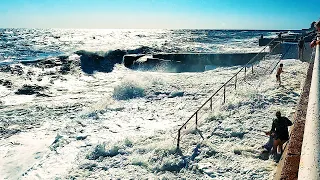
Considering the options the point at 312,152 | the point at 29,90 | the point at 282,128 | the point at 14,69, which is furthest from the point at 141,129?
the point at 14,69

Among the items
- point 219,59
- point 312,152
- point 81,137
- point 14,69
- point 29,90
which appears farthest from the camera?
point 14,69

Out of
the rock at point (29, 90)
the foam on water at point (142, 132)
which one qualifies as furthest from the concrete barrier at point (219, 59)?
the rock at point (29, 90)

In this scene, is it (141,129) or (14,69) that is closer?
(141,129)

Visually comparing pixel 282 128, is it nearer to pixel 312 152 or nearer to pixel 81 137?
pixel 312 152

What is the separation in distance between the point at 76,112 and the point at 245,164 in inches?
375

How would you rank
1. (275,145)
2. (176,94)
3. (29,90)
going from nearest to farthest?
1. (275,145)
2. (176,94)
3. (29,90)

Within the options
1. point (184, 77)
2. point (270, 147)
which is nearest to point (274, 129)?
point (270, 147)

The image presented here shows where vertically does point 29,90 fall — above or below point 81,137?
above

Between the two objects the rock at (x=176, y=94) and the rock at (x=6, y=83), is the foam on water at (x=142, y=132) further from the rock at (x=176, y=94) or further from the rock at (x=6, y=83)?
the rock at (x=6, y=83)

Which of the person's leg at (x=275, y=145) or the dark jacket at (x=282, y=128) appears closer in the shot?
the dark jacket at (x=282, y=128)

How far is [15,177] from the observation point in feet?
26.5

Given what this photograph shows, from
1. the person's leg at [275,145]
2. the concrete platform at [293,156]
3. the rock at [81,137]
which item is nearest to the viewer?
the concrete platform at [293,156]

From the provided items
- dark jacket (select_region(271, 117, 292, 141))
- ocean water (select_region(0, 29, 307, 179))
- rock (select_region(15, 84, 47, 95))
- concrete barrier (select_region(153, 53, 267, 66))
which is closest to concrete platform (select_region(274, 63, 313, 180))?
dark jacket (select_region(271, 117, 292, 141))

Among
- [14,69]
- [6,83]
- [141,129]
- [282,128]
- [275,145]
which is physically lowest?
[141,129]
